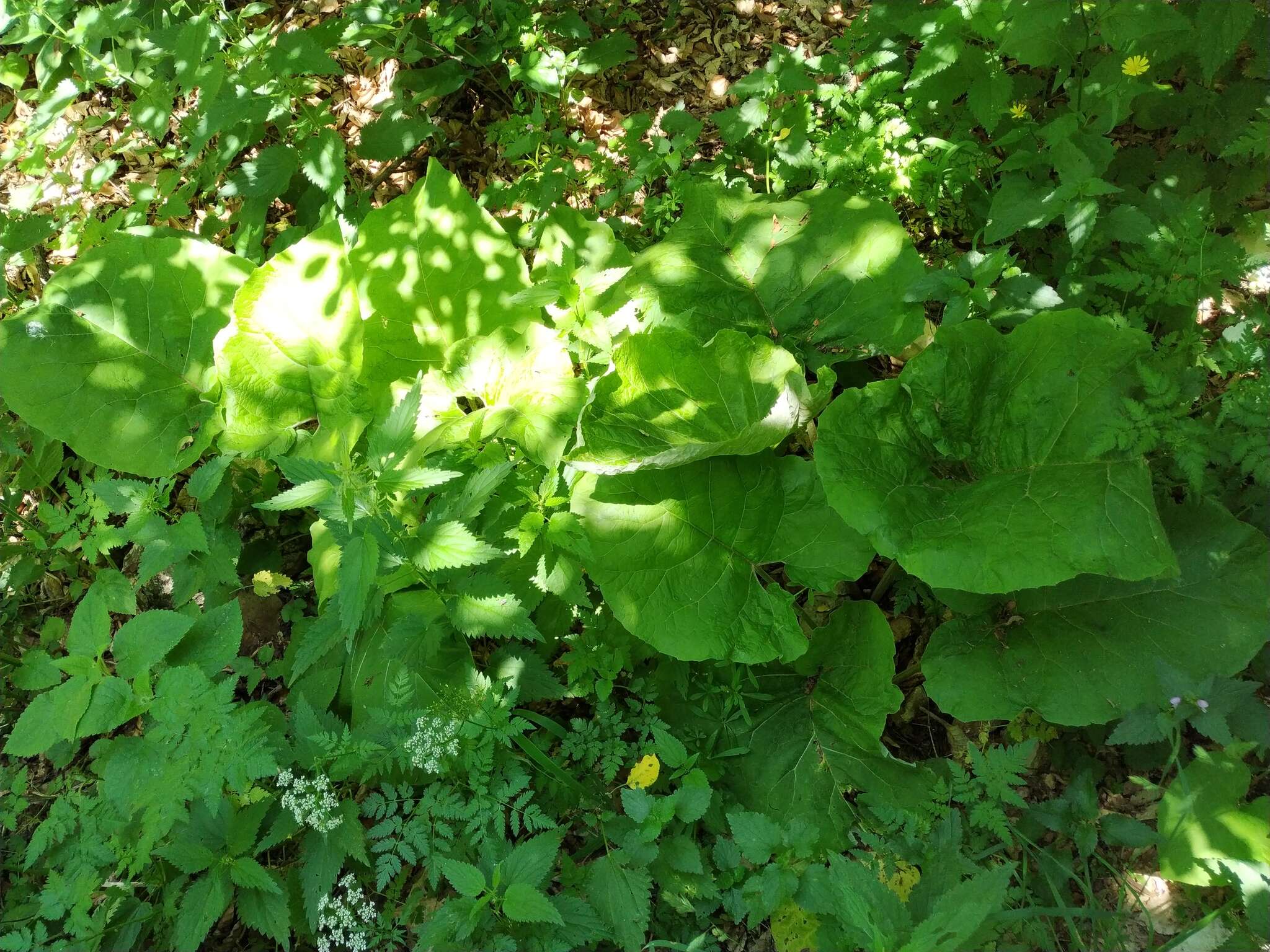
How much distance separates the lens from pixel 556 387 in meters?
2.61

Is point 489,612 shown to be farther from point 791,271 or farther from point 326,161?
point 326,161

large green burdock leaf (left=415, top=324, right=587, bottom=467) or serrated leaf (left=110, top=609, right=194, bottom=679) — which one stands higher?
large green burdock leaf (left=415, top=324, right=587, bottom=467)

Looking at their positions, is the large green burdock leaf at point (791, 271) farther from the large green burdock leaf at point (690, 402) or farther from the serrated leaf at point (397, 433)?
the serrated leaf at point (397, 433)

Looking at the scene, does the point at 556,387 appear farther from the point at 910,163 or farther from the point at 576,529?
the point at 910,163

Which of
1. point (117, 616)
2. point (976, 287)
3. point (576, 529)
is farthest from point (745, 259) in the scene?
point (117, 616)

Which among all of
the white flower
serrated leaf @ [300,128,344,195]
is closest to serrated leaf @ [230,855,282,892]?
serrated leaf @ [300,128,344,195]

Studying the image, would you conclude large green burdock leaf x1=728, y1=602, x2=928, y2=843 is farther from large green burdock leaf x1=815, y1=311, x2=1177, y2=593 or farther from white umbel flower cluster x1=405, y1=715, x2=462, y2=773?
white umbel flower cluster x1=405, y1=715, x2=462, y2=773

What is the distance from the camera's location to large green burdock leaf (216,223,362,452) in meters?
2.94

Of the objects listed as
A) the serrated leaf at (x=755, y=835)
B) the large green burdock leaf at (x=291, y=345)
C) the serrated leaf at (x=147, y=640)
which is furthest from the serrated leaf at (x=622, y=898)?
the large green burdock leaf at (x=291, y=345)

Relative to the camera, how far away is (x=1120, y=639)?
7.86ft

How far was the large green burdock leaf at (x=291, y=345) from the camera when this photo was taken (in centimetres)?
294

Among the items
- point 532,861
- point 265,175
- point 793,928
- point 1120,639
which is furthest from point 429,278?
point 1120,639

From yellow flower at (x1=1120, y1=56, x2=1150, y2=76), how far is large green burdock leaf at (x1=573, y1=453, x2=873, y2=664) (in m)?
1.63

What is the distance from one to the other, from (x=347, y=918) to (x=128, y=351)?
2.18 metres
